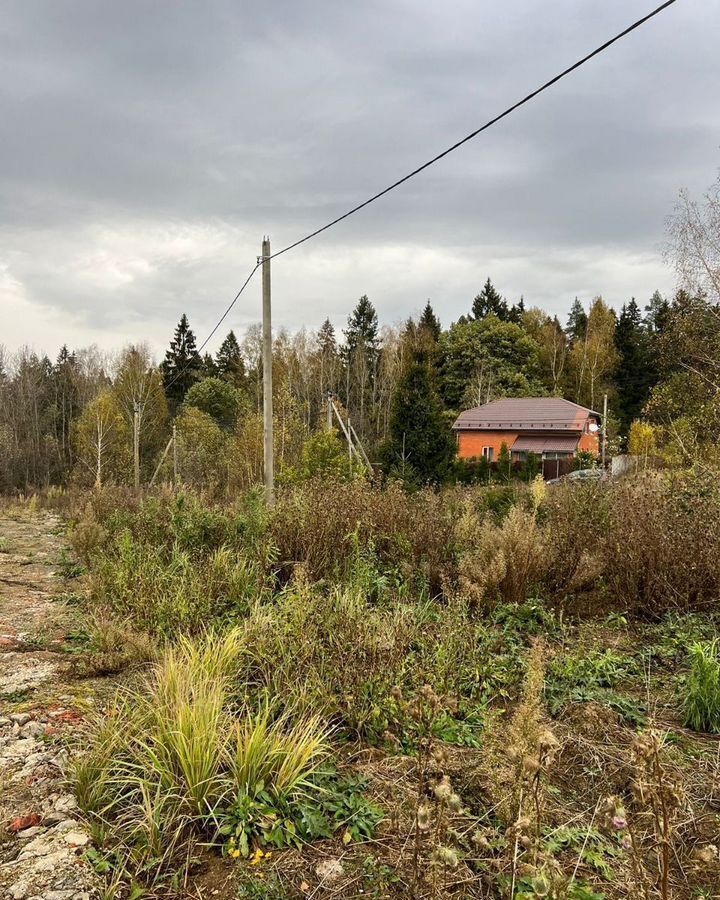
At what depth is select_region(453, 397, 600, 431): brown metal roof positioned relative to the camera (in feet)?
99.6

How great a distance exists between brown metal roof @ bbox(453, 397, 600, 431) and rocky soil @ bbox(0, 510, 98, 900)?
2733 centimetres

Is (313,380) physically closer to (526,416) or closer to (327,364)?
(327,364)

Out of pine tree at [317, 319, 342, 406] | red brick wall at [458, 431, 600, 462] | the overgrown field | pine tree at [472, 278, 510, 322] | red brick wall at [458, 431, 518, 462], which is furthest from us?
pine tree at [472, 278, 510, 322]

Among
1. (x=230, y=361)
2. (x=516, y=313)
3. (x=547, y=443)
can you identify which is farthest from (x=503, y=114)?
(x=516, y=313)

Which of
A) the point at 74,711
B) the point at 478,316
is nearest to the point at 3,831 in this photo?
the point at 74,711

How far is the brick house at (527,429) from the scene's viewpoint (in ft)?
99.6

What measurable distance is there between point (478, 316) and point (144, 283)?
3995 cm

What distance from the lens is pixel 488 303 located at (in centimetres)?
4997

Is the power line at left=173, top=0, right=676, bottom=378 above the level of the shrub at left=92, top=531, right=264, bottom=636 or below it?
above

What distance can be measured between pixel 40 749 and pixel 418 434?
662 inches

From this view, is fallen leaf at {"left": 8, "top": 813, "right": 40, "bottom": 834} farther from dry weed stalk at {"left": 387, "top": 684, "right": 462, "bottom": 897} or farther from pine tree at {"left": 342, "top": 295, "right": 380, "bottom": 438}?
pine tree at {"left": 342, "top": 295, "right": 380, "bottom": 438}

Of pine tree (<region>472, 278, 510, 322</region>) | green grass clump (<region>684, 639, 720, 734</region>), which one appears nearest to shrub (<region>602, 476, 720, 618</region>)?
green grass clump (<region>684, 639, 720, 734</region>)

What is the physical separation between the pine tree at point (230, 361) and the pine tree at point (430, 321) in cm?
1409

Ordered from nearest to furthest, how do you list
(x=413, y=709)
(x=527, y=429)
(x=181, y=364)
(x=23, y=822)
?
(x=23, y=822)
(x=413, y=709)
(x=527, y=429)
(x=181, y=364)
